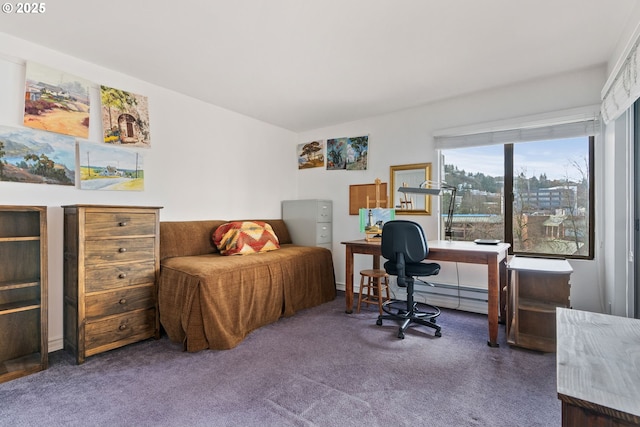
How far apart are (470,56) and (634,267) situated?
6.66ft

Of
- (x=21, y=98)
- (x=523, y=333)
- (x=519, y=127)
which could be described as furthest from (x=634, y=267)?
(x=21, y=98)

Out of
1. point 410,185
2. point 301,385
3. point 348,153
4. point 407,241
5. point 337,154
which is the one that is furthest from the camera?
point 337,154

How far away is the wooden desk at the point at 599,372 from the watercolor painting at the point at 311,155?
3827mm

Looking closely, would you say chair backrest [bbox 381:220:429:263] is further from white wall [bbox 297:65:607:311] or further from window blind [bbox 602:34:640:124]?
window blind [bbox 602:34:640:124]

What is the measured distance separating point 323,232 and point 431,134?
1836mm

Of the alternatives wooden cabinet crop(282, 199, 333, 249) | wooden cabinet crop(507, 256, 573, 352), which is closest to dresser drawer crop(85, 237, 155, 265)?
wooden cabinet crop(282, 199, 333, 249)

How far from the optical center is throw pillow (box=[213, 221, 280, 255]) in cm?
325

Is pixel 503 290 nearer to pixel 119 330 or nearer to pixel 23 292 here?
pixel 119 330

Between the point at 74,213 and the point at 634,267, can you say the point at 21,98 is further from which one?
the point at 634,267

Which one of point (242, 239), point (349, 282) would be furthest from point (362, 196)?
point (242, 239)

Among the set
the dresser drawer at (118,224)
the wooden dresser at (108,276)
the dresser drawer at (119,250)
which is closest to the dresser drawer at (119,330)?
the wooden dresser at (108,276)

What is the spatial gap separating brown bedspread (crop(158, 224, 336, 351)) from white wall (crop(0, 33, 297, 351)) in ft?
2.35

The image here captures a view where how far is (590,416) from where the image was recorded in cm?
60

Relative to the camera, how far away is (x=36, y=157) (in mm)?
2338
